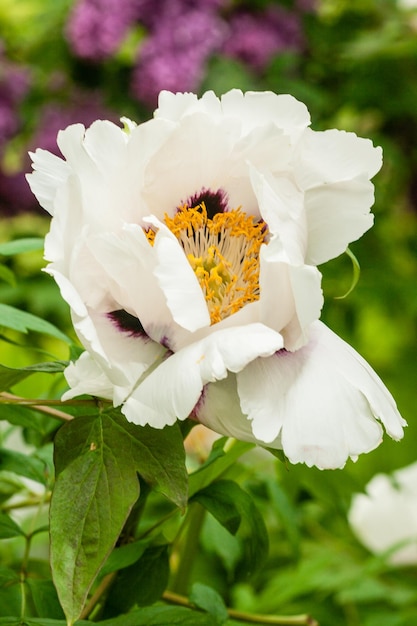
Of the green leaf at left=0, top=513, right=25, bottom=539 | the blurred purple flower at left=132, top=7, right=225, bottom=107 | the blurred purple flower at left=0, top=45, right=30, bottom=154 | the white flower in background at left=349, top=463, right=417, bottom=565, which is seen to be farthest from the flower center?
the blurred purple flower at left=0, top=45, right=30, bottom=154

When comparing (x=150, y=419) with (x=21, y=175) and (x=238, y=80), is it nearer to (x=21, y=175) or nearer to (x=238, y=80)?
(x=238, y=80)

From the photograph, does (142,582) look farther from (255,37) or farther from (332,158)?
(255,37)

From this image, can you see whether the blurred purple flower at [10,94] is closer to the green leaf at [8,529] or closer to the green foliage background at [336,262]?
the green foliage background at [336,262]

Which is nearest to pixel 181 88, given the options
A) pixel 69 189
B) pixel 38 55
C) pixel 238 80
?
pixel 238 80

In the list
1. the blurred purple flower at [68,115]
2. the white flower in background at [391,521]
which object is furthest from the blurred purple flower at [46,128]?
the white flower in background at [391,521]

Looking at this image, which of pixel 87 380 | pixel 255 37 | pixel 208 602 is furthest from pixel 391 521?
pixel 255 37

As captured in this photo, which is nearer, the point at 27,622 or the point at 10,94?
the point at 27,622

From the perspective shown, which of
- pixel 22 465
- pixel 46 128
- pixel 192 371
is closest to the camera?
pixel 192 371
